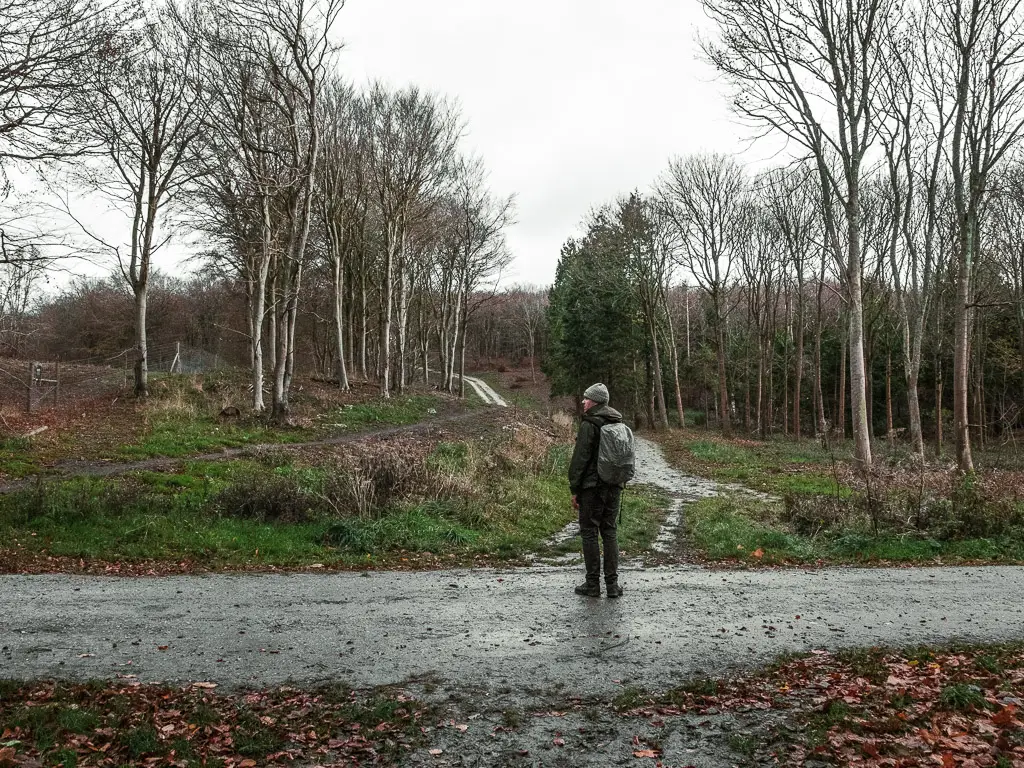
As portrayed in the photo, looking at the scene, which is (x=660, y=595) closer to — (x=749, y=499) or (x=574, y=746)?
(x=574, y=746)

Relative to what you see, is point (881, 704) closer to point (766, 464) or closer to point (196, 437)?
point (196, 437)

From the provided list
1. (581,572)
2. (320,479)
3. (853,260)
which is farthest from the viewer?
(853,260)

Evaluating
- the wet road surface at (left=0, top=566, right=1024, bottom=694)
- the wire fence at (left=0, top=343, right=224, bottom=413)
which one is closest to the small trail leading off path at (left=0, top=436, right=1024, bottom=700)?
the wet road surface at (left=0, top=566, right=1024, bottom=694)

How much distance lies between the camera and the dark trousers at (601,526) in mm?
7359

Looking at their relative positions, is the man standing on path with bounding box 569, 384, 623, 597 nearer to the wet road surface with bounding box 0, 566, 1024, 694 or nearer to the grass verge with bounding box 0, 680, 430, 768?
the wet road surface with bounding box 0, 566, 1024, 694

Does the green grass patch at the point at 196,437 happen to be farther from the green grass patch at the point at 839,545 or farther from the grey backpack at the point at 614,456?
the grey backpack at the point at 614,456

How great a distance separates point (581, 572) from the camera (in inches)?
341

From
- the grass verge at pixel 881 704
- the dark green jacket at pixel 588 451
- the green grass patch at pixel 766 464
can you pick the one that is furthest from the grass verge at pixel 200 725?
the green grass patch at pixel 766 464

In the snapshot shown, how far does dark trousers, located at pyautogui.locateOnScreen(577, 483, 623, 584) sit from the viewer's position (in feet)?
24.1

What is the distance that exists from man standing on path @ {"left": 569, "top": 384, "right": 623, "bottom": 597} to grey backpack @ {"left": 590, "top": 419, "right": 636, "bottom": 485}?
0.09 meters

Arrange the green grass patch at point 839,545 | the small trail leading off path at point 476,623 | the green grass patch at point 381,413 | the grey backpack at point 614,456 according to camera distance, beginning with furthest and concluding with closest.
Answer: the green grass patch at point 381,413
the green grass patch at point 839,545
the grey backpack at point 614,456
the small trail leading off path at point 476,623

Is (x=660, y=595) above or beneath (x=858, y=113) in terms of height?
beneath

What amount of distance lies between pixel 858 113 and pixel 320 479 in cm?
1569

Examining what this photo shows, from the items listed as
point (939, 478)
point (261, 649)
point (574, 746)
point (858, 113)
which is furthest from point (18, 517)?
point (858, 113)
